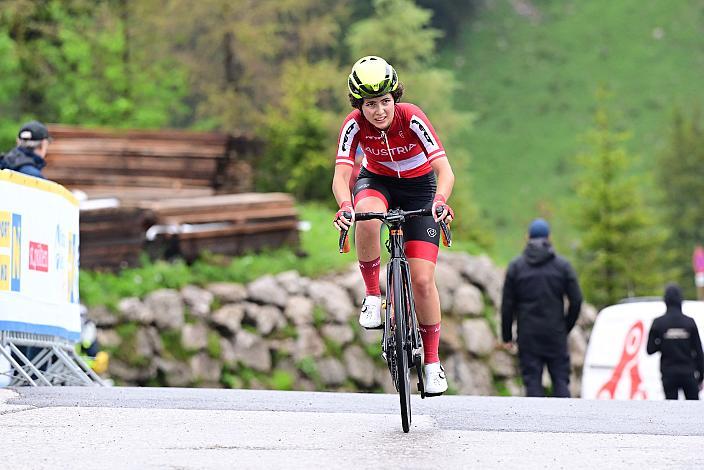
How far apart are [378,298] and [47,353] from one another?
4514 mm

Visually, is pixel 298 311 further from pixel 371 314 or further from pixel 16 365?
pixel 371 314

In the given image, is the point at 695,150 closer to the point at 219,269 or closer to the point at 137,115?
the point at 137,115

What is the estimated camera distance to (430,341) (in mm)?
9102

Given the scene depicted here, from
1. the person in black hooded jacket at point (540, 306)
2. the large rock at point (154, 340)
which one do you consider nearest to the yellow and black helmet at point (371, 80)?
the person in black hooded jacket at point (540, 306)

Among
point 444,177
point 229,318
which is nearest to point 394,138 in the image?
point 444,177

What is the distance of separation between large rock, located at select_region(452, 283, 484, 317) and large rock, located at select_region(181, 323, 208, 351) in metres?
5.59

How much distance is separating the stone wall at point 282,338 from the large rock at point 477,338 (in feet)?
0.06

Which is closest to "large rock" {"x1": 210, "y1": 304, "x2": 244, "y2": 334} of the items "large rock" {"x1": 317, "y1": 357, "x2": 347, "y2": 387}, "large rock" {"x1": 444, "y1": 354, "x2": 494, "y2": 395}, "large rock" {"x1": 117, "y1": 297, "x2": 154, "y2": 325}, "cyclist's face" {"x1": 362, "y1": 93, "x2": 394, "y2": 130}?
"large rock" {"x1": 117, "y1": 297, "x2": 154, "y2": 325}

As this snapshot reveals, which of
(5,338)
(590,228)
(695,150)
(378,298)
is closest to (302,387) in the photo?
(5,338)

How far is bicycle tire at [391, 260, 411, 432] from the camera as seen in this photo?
26.5ft

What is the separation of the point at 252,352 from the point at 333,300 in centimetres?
206

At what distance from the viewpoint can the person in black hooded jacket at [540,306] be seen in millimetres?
14156

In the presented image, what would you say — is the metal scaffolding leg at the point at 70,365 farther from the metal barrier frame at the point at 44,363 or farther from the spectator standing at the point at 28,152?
the spectator standing at the point at 28,152

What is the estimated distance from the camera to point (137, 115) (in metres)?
36.5
